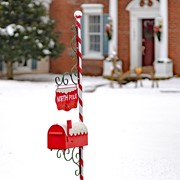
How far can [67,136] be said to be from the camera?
24.3 ft

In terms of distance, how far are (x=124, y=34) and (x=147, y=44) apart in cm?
97

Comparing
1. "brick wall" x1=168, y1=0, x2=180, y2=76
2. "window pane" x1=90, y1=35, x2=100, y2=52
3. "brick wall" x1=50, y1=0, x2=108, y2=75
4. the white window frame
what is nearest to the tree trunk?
"brick wall" x1=50, y1=0, x2=108, y2=75

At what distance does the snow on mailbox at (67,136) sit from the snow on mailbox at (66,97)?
0.25 meters

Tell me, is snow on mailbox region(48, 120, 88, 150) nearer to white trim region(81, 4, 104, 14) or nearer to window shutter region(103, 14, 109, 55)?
window shutter region(103, 14, 109, 55)

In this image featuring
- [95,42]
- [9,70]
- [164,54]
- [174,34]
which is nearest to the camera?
[164,54]

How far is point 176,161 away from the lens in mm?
9453

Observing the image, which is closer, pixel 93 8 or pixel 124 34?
pixel 124 34

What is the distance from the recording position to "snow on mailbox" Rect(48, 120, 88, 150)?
7.40 m

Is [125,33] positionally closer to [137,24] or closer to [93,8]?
[137,24]

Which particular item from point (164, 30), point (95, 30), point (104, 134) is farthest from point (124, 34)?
point (104, 134)

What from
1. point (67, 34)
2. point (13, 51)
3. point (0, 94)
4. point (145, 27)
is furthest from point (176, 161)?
point (67, 34)

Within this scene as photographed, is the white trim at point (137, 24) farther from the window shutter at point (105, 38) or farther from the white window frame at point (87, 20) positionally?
the white window frame at point (87, 20)

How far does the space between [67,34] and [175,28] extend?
4.88 meters

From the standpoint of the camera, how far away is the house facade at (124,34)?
23.3 meters
